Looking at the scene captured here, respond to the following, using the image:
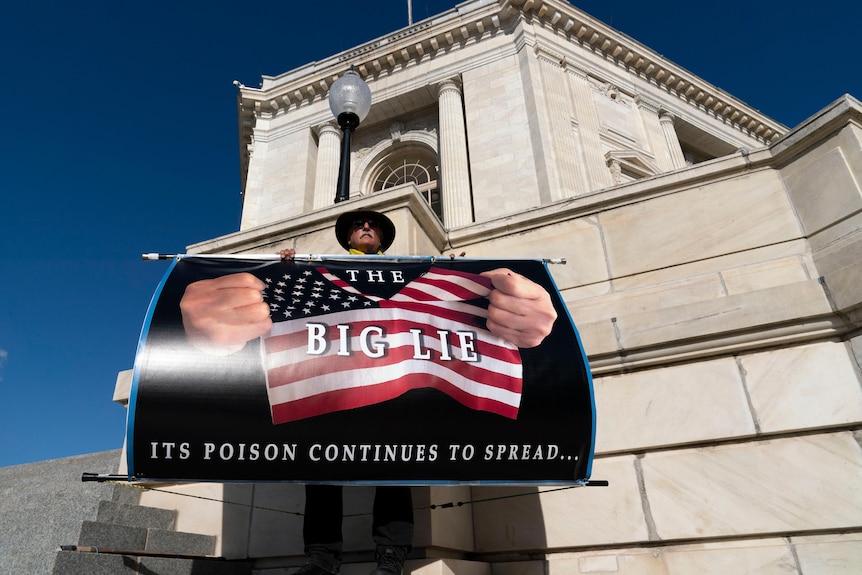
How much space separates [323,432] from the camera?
2.83 meters

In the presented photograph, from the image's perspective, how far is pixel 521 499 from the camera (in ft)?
14.1

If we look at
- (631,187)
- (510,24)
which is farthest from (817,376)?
(510,24)

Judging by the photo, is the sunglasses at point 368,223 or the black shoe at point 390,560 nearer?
the black shoe at point 390,560

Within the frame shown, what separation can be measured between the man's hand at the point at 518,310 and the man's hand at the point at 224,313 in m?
1.40

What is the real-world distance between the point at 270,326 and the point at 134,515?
2.10 meters

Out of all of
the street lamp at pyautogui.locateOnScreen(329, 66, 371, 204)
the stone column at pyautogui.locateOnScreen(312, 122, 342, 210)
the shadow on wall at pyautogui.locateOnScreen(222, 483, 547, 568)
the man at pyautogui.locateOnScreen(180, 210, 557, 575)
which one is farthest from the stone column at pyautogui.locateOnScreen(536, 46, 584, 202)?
the man at pyautogui.locateOnScreen(180, 210, 557, 575)

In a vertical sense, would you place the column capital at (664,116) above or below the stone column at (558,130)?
above

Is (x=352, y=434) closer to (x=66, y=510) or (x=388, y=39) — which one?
(x=66, y=510)

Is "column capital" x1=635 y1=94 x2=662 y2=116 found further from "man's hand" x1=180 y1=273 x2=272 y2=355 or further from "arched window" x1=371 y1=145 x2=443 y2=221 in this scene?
"man's hand" x1=180 y1=273 x2=272 y2=355

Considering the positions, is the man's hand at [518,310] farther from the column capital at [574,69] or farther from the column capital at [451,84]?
the column capital at [574,69]

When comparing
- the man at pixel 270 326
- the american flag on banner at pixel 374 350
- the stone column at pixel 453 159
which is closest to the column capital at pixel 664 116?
the stone column at pixel 453 159

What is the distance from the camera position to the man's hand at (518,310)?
338 centimetres

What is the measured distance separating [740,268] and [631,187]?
124 centimetres

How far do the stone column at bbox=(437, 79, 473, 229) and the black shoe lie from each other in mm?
13769
